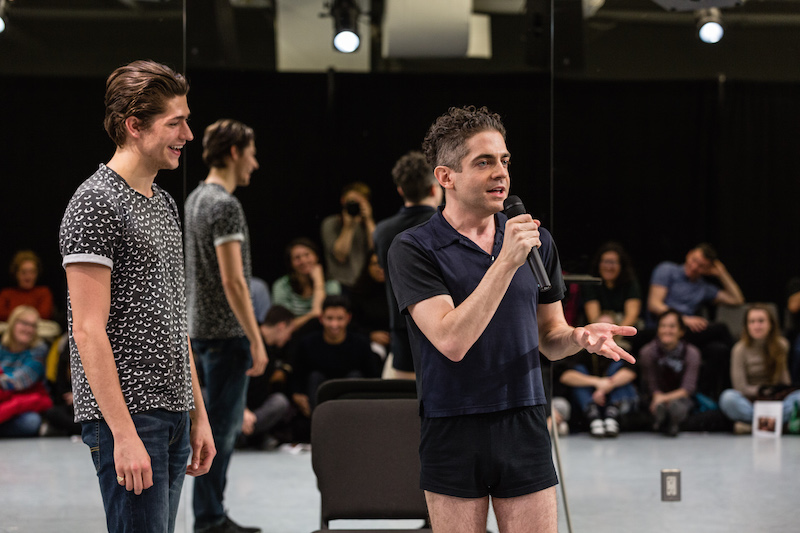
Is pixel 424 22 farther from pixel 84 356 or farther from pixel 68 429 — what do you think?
pixel 84 356

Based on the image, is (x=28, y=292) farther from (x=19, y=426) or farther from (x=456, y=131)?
(x=456, y=131)

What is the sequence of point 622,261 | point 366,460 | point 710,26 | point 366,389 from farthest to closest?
point 622,261 < point 710,26 < point 366,389 < point 366,460

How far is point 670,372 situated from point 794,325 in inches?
28.3

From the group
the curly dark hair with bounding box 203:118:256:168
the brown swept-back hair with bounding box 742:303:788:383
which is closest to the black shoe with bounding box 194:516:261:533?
the curly dark hair with bounding box 203:118:256:168

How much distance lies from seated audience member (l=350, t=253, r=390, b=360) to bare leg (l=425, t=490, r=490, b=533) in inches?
132

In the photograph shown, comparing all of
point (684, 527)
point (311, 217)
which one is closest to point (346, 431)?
point (684, 527)

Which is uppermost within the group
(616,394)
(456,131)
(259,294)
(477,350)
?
(456,131)

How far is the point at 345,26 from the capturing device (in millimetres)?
4586

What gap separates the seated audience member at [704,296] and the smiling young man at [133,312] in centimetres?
296

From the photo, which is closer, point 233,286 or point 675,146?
point 233,286

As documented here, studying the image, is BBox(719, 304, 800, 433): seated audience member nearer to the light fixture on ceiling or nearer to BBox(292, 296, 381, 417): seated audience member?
BBox(292, 296, 381, 417): seated audience member

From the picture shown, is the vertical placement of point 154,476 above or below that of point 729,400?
above

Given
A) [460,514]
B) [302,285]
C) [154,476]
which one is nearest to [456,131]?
[460,514]

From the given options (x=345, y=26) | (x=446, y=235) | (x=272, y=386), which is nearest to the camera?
(x=446, y=235)
